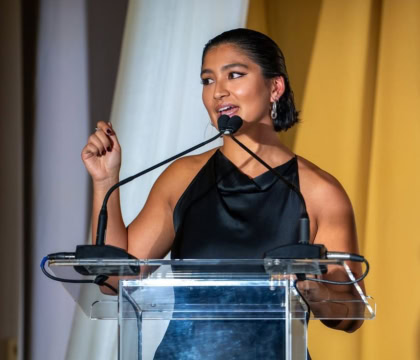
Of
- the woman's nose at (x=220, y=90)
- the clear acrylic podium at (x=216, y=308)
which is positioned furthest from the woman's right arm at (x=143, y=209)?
the clear acrylic podium at (x=216, y=308)

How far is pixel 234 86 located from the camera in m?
2.02

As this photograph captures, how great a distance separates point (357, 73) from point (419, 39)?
0.70 feet

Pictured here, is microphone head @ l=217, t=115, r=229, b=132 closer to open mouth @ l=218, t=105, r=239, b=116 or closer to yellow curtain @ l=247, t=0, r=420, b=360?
open mouth @ l=218, t=105, r=239, b=116

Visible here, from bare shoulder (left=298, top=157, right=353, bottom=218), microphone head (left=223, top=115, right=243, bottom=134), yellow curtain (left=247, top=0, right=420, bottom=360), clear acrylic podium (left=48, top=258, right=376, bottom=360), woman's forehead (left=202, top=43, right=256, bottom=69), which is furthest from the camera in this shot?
yellow curtain (left=247, top=0, right=420, bottom=360)

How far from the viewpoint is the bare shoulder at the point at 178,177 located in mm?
2066

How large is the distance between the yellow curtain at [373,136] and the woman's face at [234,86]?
683mm

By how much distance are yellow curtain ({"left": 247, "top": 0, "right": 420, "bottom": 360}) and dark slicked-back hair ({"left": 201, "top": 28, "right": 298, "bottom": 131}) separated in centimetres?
62

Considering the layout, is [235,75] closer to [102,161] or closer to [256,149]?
[256,149]

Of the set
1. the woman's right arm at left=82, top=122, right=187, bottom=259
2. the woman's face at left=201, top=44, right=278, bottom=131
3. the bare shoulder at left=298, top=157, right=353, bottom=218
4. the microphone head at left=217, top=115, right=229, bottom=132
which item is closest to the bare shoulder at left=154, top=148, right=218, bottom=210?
the woman's right arm at left=82, top=122, right=187, bottom=259

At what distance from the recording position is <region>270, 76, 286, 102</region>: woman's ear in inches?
83.3

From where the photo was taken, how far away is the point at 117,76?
2865mm

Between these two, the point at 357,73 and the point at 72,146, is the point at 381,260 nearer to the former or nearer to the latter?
the point at 357,73

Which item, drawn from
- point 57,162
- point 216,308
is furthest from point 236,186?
point 57,162

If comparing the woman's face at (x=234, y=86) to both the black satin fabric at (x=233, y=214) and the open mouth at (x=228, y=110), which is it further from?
the black satin fabric at (x=233, y=214)
